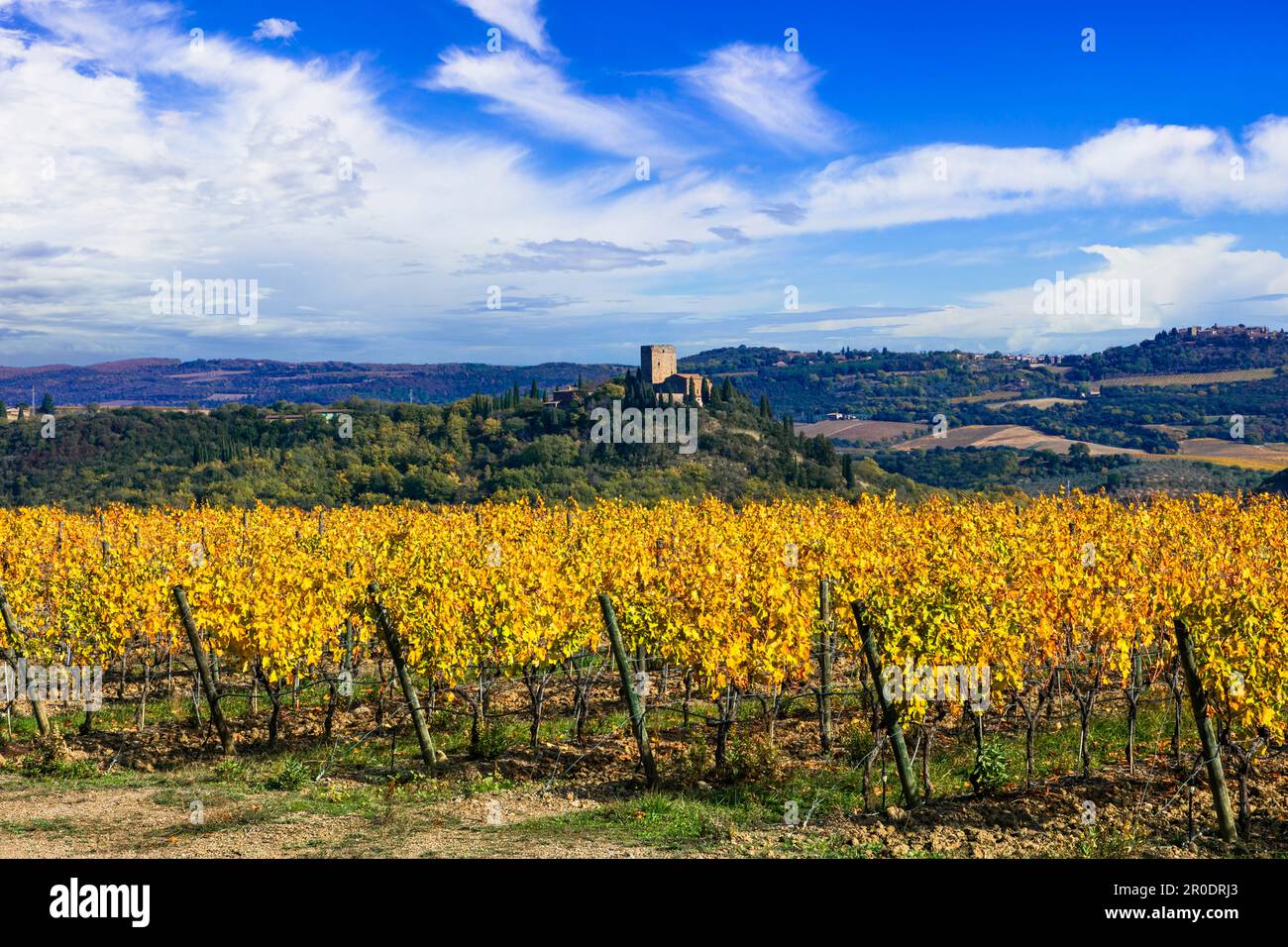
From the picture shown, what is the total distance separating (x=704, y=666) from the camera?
497 inches

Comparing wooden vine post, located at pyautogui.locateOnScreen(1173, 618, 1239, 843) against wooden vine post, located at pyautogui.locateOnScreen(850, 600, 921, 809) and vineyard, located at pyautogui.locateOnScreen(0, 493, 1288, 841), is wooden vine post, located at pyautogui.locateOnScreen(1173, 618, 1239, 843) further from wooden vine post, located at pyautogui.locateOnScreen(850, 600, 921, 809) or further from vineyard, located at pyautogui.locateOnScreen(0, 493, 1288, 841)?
wooden vine post, located at pyautogui.locateOnScreen(850, 600, 921, 809)

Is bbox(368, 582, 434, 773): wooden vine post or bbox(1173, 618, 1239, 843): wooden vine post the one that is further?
bbox(368, 582, 434, 773): wooden vine post

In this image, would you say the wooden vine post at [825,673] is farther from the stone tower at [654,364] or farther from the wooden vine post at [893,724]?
the stone tower at [654,364]

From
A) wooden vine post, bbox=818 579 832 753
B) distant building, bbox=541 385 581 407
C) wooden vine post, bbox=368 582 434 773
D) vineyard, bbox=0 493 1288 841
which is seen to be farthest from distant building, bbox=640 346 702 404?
wooden vine post, bbox=368 582 434 773

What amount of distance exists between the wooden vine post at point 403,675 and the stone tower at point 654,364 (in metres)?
119

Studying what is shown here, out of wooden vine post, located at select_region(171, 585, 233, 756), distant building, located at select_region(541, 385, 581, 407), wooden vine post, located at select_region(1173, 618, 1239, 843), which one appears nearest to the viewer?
wooden vine post, located at select_region(1173, 618, 1239, 843)

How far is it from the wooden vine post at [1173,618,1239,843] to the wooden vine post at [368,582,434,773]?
31.0ft

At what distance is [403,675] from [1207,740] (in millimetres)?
9985

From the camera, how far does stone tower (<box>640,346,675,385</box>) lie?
133375 mm

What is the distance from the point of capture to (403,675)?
1307cm

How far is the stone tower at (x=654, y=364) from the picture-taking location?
133 metres

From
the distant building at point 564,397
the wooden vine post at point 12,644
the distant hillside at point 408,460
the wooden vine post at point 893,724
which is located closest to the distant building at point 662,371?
the distant building at point 564,397

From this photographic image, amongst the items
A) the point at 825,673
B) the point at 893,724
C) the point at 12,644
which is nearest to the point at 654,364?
the point at 12,644

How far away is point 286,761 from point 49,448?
307 feet
